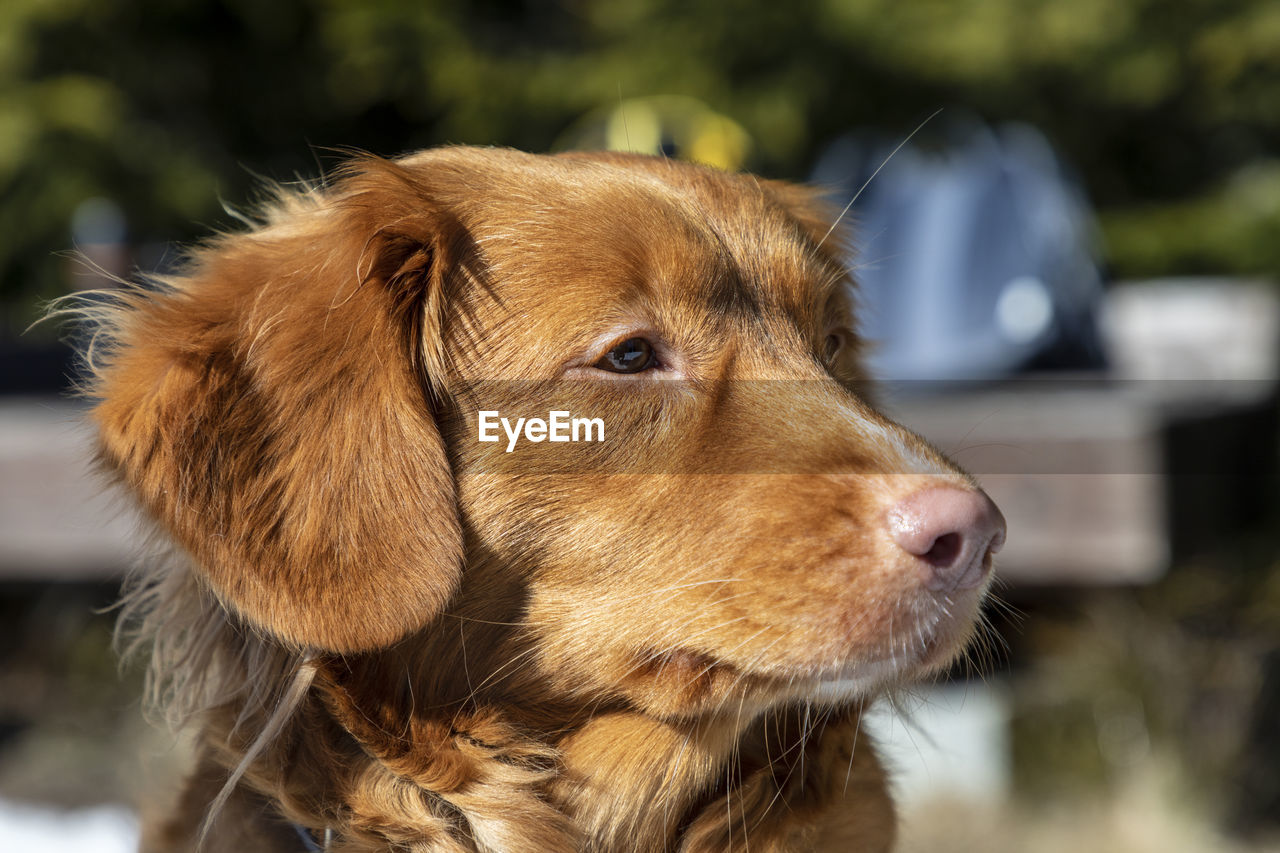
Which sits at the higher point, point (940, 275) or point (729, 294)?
point (729, 294)

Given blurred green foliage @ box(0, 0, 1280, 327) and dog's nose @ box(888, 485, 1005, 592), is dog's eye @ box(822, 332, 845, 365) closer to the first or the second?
dog's nose @ box(888, 485, 1005, 592)

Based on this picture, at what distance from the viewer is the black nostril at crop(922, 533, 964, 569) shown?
1.75m

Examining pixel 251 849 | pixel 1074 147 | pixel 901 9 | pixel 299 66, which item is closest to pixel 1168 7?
pixel 1074 147

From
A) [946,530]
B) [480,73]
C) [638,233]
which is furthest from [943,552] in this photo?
[480,73]

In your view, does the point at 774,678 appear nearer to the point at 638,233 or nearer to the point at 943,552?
the point at 943,552

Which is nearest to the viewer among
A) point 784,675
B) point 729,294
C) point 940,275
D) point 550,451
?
point 784,675

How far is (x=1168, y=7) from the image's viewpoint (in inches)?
457

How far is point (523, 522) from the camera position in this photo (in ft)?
6.52

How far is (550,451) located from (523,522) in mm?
135

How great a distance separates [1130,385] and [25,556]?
5.27 metres

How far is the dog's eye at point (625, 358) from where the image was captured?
199 cm

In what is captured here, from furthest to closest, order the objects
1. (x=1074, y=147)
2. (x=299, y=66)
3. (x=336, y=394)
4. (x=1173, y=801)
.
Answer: (x=1074, y=147), (x=299, y=66), (x=1173, y=801), (x=336, y=394)

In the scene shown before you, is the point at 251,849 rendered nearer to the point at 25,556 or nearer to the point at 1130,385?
the point at 25,556

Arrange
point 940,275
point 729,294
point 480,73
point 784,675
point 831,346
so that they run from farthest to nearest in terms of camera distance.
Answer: point 480,73 < point 940,275 < point 831,346 < point 729,294 < point 784,675
